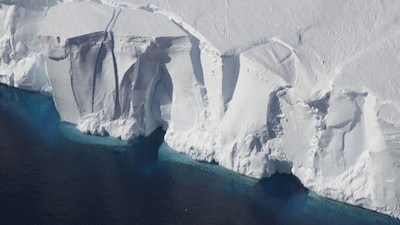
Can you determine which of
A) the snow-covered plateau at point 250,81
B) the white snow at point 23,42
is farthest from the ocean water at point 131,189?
the white snow at point 23,42

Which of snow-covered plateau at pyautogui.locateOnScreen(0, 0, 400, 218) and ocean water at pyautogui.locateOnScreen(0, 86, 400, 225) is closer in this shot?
snow-covered plateau at pyautogui.locateOnScreen(0, 0, 400, 218)

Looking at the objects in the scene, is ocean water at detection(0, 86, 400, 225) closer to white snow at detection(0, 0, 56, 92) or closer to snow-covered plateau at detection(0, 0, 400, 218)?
snow-covered plateau at detection(0, 0, 400, 218)

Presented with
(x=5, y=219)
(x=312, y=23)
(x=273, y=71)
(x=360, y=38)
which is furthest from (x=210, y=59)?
(x=5, y=219)

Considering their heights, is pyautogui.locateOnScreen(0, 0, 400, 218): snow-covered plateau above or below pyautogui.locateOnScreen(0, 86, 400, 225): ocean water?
above

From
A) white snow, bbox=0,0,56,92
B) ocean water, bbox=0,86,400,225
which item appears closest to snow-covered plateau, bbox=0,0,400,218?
ocean water, bbox=0,86,400,225

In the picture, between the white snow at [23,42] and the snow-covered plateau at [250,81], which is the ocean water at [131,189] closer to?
the snow-covered plateau at [250,81]

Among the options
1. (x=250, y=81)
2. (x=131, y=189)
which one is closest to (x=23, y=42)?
(x=131, y=189)

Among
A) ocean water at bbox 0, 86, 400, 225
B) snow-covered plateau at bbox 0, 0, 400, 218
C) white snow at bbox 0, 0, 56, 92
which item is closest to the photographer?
snow-covered plateau at bbox 0, 0, 400, 218
